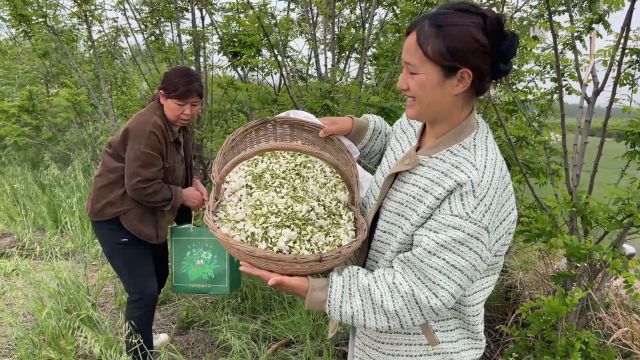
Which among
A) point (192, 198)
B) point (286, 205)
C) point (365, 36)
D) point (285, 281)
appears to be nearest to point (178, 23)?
point (365, 36)

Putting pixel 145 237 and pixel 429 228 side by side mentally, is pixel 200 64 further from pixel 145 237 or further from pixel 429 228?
pixel 429 228

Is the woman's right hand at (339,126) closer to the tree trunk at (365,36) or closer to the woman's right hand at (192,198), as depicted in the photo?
the woman's right hand at (192,198)

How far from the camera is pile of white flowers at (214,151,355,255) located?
4.80 feet

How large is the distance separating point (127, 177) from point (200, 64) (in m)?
1.74

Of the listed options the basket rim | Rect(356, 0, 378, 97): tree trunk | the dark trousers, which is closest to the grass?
the dark trousers

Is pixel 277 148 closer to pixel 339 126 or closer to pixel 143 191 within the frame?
pixel 339 126

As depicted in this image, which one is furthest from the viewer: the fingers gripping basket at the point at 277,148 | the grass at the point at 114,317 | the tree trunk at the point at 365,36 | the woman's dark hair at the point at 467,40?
the tree trunk at the point at 365,36

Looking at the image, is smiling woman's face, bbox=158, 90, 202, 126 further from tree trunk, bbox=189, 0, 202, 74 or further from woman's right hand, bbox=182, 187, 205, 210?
tree trunk, bbox=189, 0, 202, 74

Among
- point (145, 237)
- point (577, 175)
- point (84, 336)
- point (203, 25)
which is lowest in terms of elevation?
point (84, 336)

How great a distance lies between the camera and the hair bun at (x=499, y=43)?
3.59 feet

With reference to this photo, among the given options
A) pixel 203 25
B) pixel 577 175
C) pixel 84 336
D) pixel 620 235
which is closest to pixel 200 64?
pixel 203 25

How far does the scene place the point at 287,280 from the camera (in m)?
1.28

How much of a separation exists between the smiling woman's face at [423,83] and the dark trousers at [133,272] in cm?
165

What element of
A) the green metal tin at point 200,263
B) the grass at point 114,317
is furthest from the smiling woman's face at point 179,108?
the grass at point 114,317
